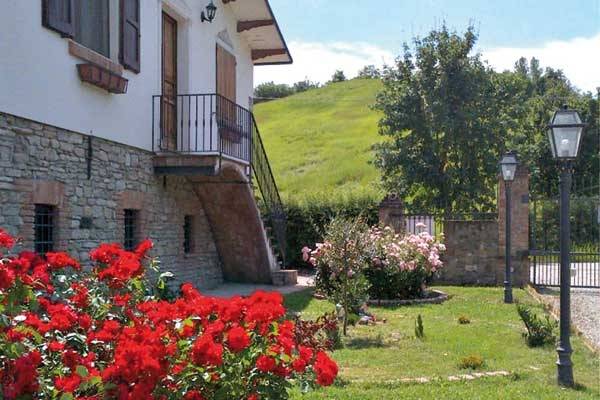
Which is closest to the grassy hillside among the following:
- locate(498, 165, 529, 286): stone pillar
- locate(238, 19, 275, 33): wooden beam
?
locate(498, 165, 529, 286): stone pillar

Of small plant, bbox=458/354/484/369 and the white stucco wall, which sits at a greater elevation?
the white stucco wall

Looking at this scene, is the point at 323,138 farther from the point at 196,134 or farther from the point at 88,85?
the point at 88,85

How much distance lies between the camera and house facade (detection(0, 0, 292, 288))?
8367mm

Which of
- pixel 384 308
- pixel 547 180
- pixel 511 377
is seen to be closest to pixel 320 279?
pixel 384 308

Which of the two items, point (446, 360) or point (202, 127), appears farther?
point (202, 127)

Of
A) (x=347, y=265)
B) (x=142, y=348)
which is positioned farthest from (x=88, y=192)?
(x=142, y=348)

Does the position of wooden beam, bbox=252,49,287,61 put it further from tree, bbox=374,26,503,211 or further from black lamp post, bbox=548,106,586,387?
black lamp post, bbox=548,106,586,387

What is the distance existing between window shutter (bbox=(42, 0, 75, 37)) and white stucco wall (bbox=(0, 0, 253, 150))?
2.9 inches

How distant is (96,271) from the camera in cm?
498

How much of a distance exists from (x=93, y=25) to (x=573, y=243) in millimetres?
16484

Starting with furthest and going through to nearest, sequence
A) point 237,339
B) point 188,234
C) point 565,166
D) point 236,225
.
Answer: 1. point 236,225
2. point 188,234
3. point 565,166
4. point 237,339

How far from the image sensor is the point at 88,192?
10.1 metres

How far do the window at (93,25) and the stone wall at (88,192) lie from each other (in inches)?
52.4

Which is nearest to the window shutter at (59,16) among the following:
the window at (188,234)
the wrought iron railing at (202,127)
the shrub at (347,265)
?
the wrought iron railing at (202,127)
